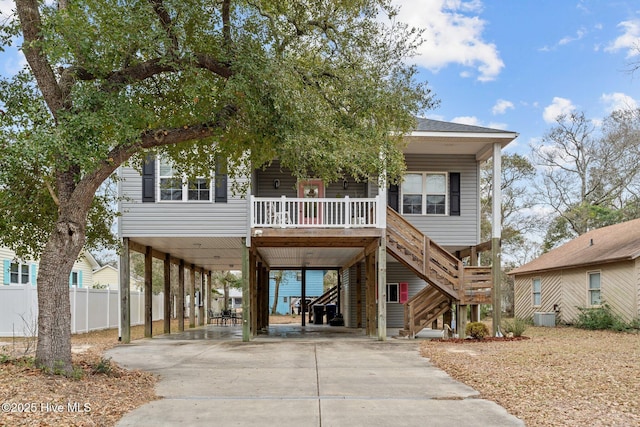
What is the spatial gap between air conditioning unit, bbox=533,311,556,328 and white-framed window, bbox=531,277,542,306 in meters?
1.91

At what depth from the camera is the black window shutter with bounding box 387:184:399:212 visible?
54.1 feet

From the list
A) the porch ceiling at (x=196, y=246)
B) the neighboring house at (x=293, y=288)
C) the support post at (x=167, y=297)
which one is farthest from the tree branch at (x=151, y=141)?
the neighboring house at (x=293, y=288)

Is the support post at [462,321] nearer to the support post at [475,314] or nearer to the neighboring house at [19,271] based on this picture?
the support post at [475,314]

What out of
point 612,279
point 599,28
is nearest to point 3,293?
point 612,279

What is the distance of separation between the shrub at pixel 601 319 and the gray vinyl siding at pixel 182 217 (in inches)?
448

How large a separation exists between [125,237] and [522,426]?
11369mm

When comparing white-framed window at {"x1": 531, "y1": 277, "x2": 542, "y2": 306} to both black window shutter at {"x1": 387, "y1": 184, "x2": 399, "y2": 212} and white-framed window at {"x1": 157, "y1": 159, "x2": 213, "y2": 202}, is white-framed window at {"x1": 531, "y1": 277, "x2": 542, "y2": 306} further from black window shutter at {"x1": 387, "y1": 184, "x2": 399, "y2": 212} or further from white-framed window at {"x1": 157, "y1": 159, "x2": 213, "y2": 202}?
white-framed window at {"x1": 157, "y1": 159, "x2": 213, "y2": 202}

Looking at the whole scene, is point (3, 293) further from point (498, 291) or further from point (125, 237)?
point (498, 291)

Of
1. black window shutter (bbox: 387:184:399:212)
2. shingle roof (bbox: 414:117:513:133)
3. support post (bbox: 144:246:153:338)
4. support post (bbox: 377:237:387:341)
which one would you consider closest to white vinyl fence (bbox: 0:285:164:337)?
support post (bbox: 144:246:153:338)

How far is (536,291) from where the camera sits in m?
23.8

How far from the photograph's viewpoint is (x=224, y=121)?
358 inches

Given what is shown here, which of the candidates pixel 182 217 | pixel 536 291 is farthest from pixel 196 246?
pixel 536 291

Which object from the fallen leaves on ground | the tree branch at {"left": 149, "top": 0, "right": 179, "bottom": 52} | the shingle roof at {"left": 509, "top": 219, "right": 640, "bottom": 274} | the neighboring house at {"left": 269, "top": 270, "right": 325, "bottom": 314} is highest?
the tree branch at {"left": 149, "top": 0, "right": 179, "bottom": 52}

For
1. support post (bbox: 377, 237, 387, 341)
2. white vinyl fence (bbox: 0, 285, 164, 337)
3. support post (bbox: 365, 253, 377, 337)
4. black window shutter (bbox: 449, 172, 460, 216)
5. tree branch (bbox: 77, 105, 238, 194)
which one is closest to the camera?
tree branch (bbox: 77, 105, 238, 194)
